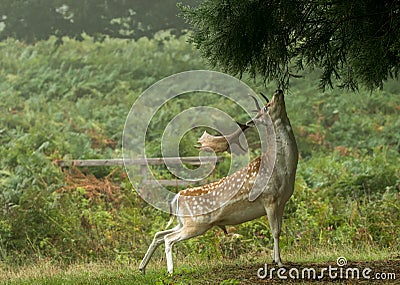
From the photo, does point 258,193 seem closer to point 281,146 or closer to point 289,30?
point 281,146

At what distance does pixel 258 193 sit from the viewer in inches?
251

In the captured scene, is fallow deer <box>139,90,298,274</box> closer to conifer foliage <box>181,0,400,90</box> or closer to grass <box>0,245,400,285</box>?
grass <box>0,245,400,285</box>

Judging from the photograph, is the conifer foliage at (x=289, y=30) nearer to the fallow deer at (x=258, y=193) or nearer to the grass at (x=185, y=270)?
the fallow deer at (x=258, y=193)

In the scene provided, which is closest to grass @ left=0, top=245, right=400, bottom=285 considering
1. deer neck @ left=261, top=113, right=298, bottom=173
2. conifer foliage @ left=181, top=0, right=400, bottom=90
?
deer neck @ left=261, top=113, right=298, bottom=173

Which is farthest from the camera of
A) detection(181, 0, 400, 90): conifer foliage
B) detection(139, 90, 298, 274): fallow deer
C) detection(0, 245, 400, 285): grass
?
detection(139, 90, 298, 274): fallow deer

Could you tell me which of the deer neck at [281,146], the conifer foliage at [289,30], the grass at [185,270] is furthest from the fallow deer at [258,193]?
the conifer foliage at [289,30]

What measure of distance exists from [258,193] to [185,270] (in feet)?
3.90

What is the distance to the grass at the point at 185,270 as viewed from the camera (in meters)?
6.20

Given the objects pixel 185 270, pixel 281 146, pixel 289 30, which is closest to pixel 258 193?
pixel 281 146

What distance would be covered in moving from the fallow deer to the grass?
0.34 metres

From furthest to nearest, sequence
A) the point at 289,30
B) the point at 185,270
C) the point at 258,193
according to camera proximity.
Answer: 1. the point at 258,193
2. the point at 289,30
3. the point at 185,270

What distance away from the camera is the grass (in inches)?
244

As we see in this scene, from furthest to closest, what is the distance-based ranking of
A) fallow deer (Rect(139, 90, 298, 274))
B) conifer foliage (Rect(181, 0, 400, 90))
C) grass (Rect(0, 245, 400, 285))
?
fallow deer (Rect(139, 90, 298, 274))
grass (Rect(0, 245, 400, 285))
conifer foliage (Rect(181, 0, 400, 90))

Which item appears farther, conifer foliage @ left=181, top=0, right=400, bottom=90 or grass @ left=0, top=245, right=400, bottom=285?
grass @ left=0, top=245, right=400, bottom=285
